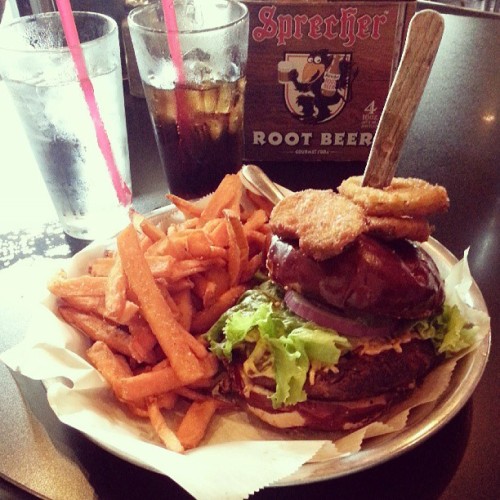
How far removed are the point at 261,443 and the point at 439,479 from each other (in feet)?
0.98

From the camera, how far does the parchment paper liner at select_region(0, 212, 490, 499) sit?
935 mm

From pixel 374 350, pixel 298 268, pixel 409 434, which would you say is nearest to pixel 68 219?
pixel 298 268

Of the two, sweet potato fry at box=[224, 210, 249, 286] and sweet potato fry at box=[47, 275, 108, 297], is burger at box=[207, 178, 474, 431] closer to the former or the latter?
sweet potato fry at box=[224, 210, 249, 286]

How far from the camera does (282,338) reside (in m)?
1.08

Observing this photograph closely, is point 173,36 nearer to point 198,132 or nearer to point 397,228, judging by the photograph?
point 198,132

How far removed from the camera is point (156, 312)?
1.16 meters

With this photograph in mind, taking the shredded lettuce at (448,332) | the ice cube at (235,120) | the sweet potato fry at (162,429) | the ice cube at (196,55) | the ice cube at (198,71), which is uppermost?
the ice cube at (196,55)

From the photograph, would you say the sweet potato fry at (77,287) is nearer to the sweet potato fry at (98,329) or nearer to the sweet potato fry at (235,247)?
the sweet potato fry at (98,329)

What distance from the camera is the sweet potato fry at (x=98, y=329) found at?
3.96ft

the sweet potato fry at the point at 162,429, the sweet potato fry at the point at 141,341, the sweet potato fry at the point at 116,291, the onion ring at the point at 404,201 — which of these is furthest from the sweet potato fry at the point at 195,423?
the onion ring at the point at 404,201

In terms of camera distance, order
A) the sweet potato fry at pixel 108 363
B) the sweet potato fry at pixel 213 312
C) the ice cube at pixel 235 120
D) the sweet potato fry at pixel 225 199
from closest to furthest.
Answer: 1. the sweet potato fry at pixel 108 363
2. the sweet potato fry at pixel 213 312
3. the sweet potato fry at pixel 225 199
4. the ice cube at pixel 235 120

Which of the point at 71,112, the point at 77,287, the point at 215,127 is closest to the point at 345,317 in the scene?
the point at 77,287

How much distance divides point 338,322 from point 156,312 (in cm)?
34

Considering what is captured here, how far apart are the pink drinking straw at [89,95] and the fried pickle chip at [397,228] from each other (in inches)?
30.2
